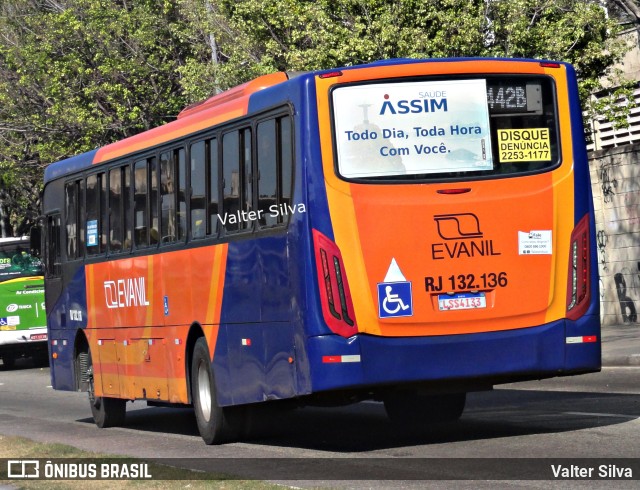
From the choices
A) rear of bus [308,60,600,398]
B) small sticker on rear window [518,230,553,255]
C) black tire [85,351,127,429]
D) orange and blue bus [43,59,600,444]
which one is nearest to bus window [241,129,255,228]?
orange and blue bus [43,59,600,444]

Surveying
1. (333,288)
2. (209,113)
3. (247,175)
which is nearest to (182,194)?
(209,113)

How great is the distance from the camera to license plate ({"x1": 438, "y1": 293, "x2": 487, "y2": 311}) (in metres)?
11.4

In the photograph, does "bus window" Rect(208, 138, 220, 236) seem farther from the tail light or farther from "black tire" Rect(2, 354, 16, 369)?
"black tire" Rect(2, 354, 16, 369)

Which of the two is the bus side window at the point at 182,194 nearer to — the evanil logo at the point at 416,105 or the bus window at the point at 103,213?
the bus window at the point at 103,213

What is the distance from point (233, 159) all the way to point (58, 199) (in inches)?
245

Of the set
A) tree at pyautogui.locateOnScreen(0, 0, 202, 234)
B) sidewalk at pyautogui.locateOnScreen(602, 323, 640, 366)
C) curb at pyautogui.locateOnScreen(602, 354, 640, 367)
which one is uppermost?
tree at pyautogui.locateOnScreen(0, 0, 202, 234)

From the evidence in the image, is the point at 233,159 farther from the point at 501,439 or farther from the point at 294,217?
the point at 501,439

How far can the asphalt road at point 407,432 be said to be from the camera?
11375mm

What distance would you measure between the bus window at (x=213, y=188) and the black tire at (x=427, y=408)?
2.51m

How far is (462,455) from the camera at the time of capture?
11.3 m

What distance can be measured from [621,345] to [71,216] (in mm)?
9858

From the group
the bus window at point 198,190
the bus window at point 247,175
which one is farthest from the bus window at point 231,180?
the bus window at point 198,190

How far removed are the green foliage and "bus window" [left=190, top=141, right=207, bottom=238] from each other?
36.6ft

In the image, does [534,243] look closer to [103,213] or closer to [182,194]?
[182,194]
